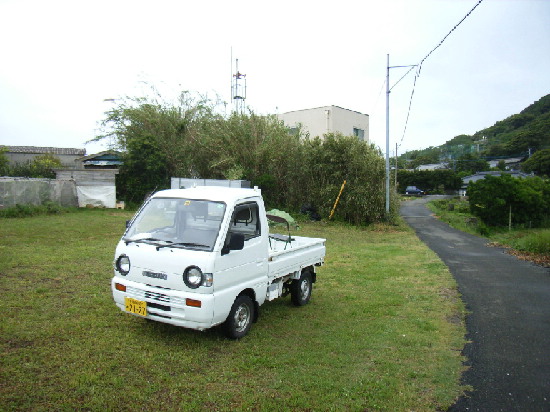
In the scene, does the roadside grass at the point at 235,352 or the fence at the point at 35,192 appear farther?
the fence at the point at 35,192

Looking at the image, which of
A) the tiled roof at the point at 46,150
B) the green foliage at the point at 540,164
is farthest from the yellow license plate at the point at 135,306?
the green foliage at the point at 540,164

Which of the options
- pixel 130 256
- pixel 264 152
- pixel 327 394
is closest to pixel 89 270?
pixel 130 256

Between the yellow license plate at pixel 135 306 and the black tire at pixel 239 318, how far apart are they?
3.31 feet

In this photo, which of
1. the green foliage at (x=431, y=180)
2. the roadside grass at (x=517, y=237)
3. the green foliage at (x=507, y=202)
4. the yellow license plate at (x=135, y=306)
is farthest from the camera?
the green foliage at (x=431, y=180)

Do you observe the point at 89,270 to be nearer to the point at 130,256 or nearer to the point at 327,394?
the point at 130,256

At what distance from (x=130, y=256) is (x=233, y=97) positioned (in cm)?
2371

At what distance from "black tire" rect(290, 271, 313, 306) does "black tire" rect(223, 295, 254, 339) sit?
1475mm

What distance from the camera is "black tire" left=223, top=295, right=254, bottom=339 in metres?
5.27

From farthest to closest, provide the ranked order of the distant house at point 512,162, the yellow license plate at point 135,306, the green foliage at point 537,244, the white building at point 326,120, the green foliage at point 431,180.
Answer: the distant house at point 512,162 → the green foliage at point 431,180 → the white building at point 326,120 → the green foliage at point 537,244 → the yellow license plate at point 135,306

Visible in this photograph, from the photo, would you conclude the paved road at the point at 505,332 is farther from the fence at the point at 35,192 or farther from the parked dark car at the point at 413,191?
the parked dark car at the point at 413,191

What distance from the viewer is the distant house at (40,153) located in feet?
138

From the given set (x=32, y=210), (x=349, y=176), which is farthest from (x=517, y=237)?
(x=32, y=210)

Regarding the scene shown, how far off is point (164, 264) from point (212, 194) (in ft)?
4.04

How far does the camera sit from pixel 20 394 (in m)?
3.81
